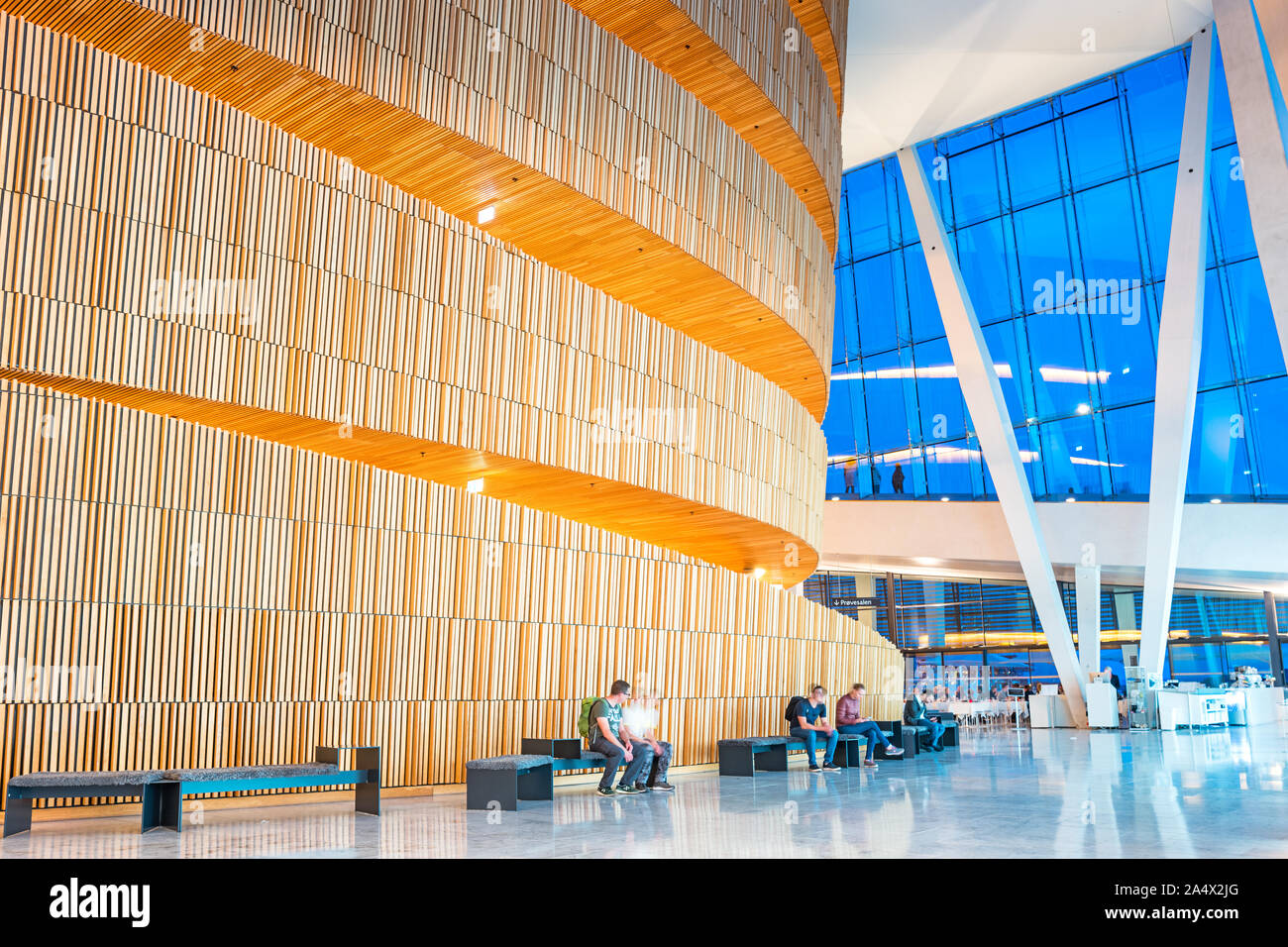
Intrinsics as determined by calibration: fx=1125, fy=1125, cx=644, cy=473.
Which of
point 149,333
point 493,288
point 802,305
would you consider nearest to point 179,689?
point 149,333

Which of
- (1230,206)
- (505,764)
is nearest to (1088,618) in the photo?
(1230,206)

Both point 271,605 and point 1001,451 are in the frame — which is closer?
point 271,605

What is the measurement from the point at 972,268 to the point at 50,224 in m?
22.3

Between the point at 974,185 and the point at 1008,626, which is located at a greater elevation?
the point at 974,185

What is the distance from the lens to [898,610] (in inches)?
1201

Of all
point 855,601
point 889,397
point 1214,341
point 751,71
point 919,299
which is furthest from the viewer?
point 855,601

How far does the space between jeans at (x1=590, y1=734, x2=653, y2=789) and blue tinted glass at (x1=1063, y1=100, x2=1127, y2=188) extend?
20.1 meters

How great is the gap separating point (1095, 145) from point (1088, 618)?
1041cm

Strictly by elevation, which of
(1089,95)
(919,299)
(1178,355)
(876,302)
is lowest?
(1178,355)

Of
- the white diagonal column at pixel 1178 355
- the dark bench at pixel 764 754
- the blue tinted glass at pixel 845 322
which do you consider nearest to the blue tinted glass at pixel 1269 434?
the white diagonal column at pixel 1178 355

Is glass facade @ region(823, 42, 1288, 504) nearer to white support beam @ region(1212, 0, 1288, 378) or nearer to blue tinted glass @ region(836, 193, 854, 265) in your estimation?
blue tinted glass @ region(836, 193, 854, 265)

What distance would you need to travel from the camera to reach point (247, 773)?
287 inches

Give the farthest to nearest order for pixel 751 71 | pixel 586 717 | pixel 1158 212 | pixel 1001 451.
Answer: pixel 1158 212 < pixel 1001 451 < pixel 751 71 < pixel 586 717

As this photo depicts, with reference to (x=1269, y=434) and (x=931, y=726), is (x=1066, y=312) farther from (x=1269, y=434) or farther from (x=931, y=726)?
(x=931, y=726)
